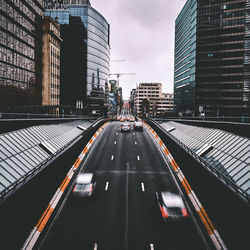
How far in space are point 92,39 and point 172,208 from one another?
309 feet

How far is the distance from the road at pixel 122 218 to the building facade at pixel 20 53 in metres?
34.1

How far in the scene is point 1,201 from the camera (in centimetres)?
920

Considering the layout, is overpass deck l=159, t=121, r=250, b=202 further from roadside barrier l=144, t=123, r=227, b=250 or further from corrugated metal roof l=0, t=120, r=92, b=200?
corrugated metal roof l=0, t=120, r=92, b=200

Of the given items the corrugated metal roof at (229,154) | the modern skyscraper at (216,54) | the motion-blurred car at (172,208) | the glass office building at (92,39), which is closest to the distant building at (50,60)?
the glass office building at (92,39)

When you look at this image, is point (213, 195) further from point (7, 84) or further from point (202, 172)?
point (7, 84)

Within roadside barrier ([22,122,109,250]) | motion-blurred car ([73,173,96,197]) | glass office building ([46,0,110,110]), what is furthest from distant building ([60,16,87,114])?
motion-blurred car ([73,173,96,197])

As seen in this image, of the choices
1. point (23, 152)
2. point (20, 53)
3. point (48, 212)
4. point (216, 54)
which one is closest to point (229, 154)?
point (48, 212)

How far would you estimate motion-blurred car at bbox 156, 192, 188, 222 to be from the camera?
40.4 feet

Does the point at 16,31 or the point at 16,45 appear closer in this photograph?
the point at 16,31

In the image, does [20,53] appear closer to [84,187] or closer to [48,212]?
[84,187]

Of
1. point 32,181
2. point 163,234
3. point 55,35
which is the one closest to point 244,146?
point 163,234

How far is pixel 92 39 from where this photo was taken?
9075 centimetres

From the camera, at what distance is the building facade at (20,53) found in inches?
1677

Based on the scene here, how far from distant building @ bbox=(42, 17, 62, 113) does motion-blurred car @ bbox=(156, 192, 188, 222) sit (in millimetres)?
61478
